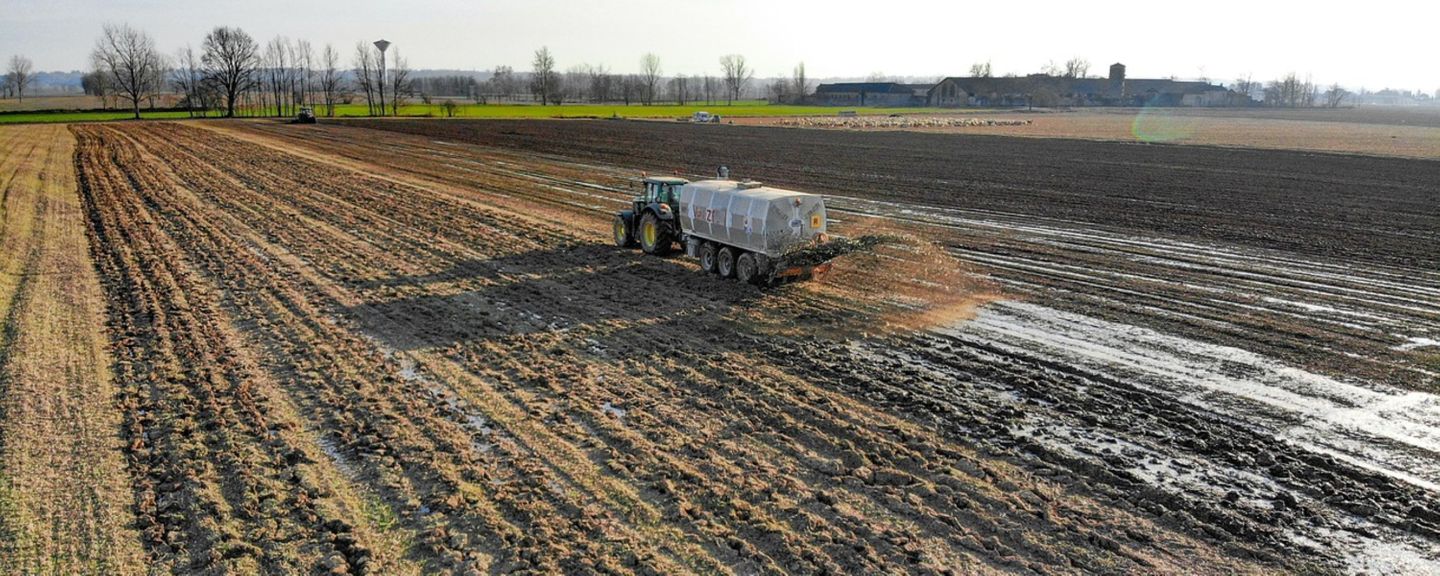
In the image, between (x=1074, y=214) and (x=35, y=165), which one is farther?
(x=35, y=165)

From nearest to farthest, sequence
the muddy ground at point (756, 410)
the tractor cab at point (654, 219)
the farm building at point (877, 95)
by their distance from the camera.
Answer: the muddy ground at point (756, 410) < the tractor cab at point (654, 219) < the farm building at point (877, 95)

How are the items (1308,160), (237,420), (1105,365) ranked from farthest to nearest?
1. (1308,160)
2. (1105,365)
3. (237,420)

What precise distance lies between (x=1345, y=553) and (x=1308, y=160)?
4405 centimetres

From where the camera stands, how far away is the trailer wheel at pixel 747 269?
55.8 feet

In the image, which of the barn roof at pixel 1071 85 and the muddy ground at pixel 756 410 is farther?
the barn roof at pixel 1071 85

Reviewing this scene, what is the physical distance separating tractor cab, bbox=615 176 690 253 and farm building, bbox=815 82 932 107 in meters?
138

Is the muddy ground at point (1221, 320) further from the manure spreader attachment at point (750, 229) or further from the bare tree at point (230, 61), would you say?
the bare tree at point (230, 61)

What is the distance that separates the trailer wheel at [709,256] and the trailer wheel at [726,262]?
0.27 m

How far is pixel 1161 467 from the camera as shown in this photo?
9578 millimetres

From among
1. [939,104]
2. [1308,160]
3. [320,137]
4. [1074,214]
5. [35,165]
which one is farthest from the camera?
[939,104]

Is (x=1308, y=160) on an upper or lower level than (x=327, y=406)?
upper

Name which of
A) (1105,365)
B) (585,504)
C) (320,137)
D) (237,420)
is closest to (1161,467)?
(1105,365)

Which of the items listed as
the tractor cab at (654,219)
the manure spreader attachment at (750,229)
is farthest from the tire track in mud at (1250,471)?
the tractor cab at (654,219)

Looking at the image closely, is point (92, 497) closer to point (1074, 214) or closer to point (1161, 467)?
point (1161, 467)
